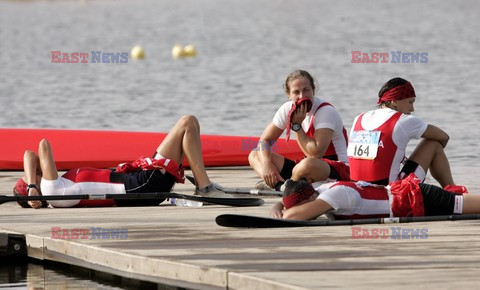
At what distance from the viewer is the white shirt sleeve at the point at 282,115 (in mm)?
9586

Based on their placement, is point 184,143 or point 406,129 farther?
point 184,143

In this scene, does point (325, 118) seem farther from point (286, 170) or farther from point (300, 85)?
point (286, 170)

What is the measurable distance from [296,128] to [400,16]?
49516 millimetres

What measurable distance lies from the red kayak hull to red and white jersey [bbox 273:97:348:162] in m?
2.45

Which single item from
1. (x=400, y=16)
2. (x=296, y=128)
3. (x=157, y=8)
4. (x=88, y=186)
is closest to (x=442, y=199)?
(x=296, y=128)

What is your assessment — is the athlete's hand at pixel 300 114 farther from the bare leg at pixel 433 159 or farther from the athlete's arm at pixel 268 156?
the bare leg at pixel 433 159

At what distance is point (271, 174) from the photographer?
32.4ft

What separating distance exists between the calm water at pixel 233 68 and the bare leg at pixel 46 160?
475cm

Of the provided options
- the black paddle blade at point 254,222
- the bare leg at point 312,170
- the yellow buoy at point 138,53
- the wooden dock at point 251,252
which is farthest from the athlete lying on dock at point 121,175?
the yellow buoy at point 138,53

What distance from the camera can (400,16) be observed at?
58.0 metres

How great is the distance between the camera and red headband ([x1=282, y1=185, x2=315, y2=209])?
7.79 m

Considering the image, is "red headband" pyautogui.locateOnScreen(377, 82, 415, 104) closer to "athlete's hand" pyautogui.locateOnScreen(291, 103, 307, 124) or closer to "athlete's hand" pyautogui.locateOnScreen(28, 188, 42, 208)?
"athlete's hand" pyautogui.locateOnScreen(291, 103, 307, 124)

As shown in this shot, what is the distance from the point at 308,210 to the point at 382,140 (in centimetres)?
99

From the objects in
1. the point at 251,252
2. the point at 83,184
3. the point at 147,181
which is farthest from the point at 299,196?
the point at 83,184
